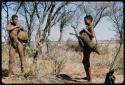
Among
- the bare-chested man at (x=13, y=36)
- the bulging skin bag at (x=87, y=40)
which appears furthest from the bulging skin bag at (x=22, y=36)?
the bulging skin bag at (x=87, y=40)

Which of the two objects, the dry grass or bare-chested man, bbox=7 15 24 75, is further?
the dry grass

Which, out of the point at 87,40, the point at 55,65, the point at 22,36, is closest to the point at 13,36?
the point at 22,36

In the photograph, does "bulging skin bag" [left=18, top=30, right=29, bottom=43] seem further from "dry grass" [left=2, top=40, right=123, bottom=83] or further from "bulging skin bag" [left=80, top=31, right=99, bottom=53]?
"bulging skin bag" [left=80, top=31, right=99, bottom=53]

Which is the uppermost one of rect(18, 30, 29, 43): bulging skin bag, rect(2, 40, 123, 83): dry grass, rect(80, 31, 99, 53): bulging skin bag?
rect(18, 30, 29, 43): bulging skin bag

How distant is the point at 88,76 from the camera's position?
28.0 feet

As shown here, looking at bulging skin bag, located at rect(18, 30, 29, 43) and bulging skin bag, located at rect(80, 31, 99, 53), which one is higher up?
bulging skin bag, located at rect(18, 30, 29, 43)

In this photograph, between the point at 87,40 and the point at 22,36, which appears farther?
the point at 22,36

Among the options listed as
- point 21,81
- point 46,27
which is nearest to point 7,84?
point 21,81

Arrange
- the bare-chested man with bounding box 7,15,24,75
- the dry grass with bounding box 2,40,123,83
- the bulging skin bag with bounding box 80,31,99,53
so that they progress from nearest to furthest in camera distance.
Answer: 1. the bulging skin bag with bounding box 80,31,99,53
2. the bare-chested man with bounding box 7,15,24,75
3. the dry grass with bounding box 2,40,123,83

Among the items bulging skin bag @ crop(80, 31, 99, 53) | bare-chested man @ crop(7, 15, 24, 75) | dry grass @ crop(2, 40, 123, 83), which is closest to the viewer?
bulging skin bag @ crop(80, 31, 99, 53)

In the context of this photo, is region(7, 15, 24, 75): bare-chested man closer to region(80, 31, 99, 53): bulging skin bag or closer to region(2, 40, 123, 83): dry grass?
region(2, 40, 123, 83): dry grass

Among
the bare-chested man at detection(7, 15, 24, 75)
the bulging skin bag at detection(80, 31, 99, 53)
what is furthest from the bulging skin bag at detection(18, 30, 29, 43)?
the bulging skin bag at detection(80, 31, 99, 53)

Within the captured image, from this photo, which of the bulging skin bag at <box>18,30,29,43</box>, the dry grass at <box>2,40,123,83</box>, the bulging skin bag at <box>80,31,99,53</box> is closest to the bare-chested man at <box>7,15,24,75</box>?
the bulging skin bag at <box>18,30,29,43</box>

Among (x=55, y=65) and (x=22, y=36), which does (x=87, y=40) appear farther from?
(x=55, y=65)
